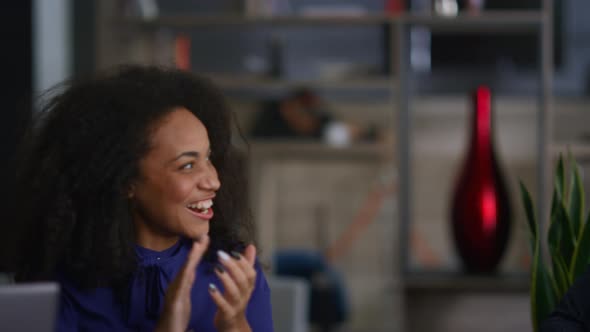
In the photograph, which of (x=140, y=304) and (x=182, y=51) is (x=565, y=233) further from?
(x=182, y=51)

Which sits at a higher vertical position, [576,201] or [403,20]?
[403,20]

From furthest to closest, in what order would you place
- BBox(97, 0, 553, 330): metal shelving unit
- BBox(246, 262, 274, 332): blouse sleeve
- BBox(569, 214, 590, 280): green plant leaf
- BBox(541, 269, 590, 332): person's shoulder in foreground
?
BBox(97, 0, 553, 330): metal shelving unit → BBox(569, 214, 590, 280): green plant leaf → BBox(541, 269, 590, 332): person's shoulder in foreground → BBox(246, 262, 274, 332): blouse sleeve

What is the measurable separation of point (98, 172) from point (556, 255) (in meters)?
0.59

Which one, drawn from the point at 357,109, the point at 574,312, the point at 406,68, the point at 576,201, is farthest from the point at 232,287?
the point at 357,109

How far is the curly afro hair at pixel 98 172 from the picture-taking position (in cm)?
68

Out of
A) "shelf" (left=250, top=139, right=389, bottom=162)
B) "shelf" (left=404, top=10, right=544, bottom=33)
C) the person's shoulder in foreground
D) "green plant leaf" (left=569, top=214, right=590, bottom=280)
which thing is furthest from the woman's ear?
"shelf" (left=250, top=139, right=389, bottom=162)

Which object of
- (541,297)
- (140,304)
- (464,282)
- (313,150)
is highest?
(140,304)

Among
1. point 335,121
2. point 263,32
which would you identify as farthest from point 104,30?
point 335,121

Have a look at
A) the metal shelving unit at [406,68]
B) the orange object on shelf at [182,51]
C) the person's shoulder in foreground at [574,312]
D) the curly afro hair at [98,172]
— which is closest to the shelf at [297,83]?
the metal shelving unit at [406,68]

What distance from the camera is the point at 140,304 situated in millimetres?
700

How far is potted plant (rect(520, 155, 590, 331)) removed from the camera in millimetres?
1023

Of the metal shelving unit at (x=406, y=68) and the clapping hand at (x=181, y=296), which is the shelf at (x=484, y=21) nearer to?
the metal shelving unit at (x=406, y=68)

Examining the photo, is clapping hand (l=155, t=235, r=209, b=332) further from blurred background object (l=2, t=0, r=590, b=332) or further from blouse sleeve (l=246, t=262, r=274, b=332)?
blurred background object (l=2, t=0, r=590, b=332)

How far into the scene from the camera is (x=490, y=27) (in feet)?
11.2
